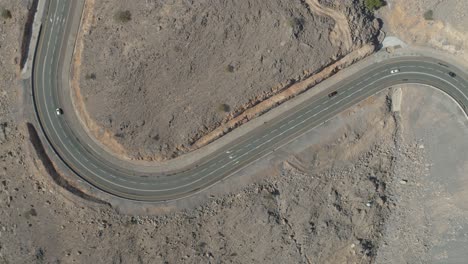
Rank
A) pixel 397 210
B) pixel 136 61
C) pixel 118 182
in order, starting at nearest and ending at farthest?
pixel 136 61 → pixel 118 182 → pixel 397 210

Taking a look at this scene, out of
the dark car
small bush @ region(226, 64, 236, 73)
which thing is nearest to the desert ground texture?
small bush @ region(226, 64, 236, 73)

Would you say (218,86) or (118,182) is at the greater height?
(218,86)

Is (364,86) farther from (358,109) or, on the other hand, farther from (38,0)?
(38,0)

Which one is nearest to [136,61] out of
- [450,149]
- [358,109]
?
[358,109]

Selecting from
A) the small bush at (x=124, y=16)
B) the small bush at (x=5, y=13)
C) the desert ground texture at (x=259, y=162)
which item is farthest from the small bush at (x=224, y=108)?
the small bush at (x=5, y=13)

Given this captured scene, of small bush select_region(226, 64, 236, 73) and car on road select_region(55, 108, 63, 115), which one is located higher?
car on road select_region(55, 108, 63, 115)

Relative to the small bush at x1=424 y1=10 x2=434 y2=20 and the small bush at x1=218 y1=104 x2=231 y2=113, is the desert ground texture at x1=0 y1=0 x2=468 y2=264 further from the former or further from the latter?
the small bush at x1=424 y1=10 x2=434 y2=20

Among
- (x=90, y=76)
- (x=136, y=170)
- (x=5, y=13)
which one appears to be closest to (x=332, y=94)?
(x=136, y=170)
